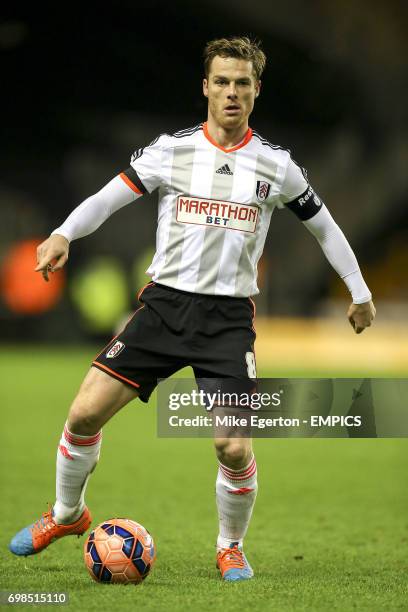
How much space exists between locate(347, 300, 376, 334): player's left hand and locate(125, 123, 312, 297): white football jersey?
0.42m

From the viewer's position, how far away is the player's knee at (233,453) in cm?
373

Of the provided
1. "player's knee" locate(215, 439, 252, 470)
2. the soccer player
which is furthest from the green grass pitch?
"player's knee" locate(215, 439, 252, 470)

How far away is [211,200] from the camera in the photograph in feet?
12.5

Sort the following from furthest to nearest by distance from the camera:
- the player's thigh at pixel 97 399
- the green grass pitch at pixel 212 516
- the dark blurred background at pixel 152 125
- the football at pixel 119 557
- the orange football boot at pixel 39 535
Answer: the dark blurred background at pixel 152 125
the orange football boot at pixel 39 535
the player's thigh at pixel 97 399
the football at pixel 119 557
the green grass pitch at pixel 212 516

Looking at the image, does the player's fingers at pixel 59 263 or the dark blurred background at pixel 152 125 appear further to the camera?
the dark blurred background at pixel 152 125

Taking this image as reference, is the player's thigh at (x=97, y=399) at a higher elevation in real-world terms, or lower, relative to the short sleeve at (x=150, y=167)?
lower

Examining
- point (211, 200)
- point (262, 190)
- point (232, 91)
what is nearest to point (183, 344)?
point (211, 200)

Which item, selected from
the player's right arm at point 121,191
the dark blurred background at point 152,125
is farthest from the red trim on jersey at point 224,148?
the dark blurred background at point 152,125

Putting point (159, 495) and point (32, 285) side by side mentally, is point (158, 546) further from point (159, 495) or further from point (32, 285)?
point (32, 285)

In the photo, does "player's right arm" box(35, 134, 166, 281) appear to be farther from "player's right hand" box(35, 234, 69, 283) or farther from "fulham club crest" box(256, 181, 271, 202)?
"fulham club crest" box(256, 181, 271, 202)

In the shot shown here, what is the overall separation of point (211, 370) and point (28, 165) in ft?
53.2

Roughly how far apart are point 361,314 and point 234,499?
872 millimetres

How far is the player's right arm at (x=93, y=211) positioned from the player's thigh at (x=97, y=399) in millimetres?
424

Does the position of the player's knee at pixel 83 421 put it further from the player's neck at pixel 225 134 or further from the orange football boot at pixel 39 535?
the player's neck at pixel 225 134
